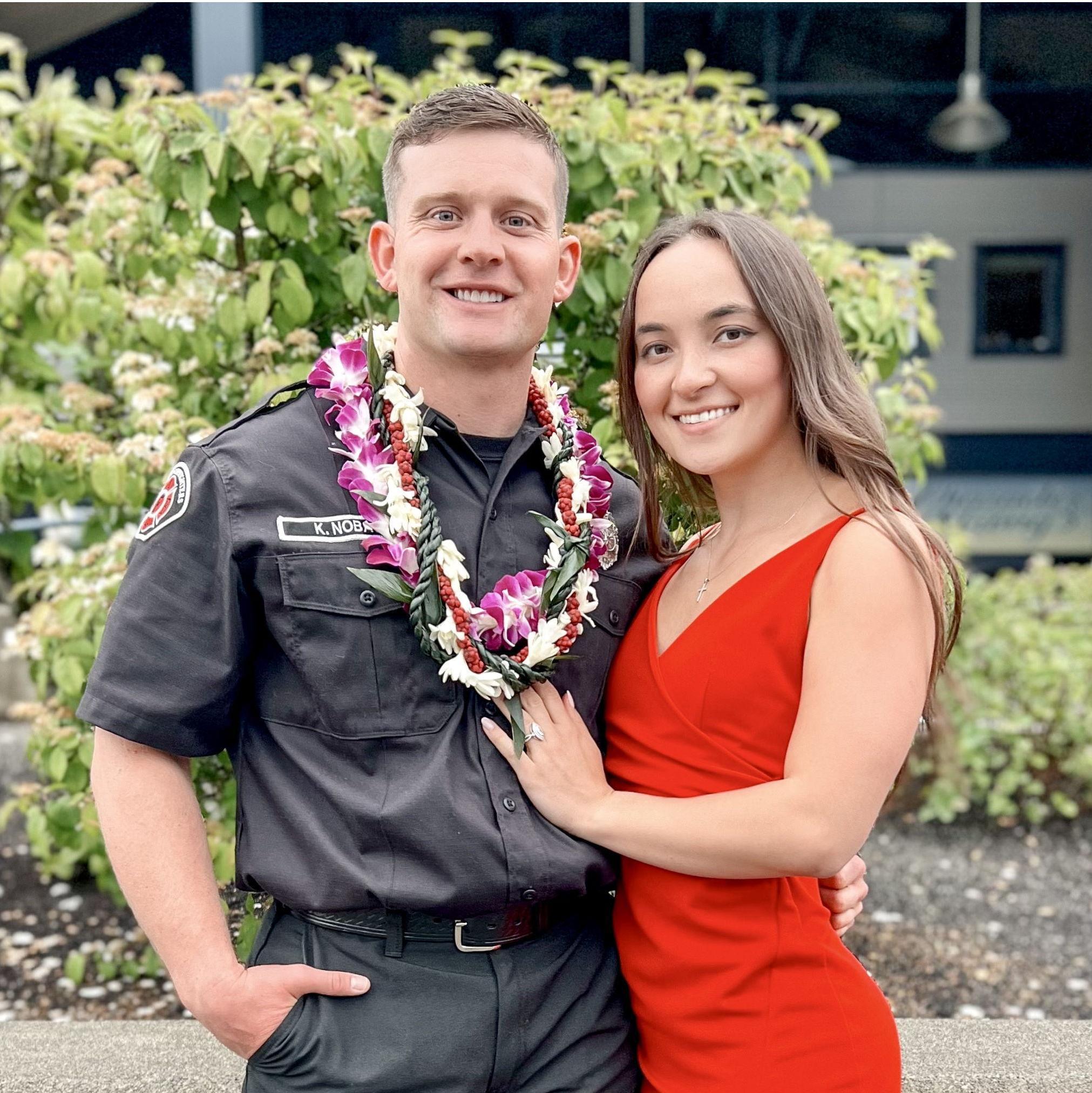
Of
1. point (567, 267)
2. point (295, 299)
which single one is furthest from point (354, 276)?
point (567, 267)

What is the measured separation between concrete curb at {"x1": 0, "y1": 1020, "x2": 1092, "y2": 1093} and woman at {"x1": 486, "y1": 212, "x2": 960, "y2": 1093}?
823mm

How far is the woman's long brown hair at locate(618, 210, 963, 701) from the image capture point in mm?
Result: 1883

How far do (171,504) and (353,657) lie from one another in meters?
0.35

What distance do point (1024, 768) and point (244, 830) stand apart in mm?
4593

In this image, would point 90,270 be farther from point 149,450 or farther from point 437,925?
point 437,925

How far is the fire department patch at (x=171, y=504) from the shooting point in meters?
1.78

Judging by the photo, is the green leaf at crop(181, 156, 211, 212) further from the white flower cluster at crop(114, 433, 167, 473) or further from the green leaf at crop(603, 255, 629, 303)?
the green leaf at crop(603, 255, 629, 303)

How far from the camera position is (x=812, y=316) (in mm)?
1921

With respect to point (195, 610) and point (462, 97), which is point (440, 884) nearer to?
point (195, 610)

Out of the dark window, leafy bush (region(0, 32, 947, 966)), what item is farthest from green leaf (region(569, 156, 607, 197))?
the dark window

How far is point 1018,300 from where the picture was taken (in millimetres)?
11266

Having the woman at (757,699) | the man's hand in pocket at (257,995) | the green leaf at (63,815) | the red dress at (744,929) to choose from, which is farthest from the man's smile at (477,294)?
the green leaf at (63,815)

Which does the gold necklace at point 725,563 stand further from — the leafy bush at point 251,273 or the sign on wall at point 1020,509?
the sign on wall at point 1020,509

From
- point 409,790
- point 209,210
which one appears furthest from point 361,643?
point 209,210
